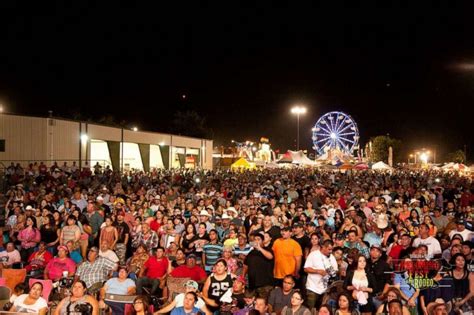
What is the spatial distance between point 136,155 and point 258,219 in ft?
98.9

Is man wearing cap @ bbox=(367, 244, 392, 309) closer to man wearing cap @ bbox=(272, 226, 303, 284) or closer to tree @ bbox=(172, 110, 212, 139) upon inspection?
man wearing cap @ bbox=(272, 226, 303, 284)

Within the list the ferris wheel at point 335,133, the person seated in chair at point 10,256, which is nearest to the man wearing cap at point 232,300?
the person seated in chair at point 10,256

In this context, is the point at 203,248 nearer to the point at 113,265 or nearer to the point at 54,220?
the point at 113,265

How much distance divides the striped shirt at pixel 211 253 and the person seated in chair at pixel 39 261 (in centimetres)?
254

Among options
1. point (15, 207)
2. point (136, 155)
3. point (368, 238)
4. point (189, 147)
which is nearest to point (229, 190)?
point (15, 207)

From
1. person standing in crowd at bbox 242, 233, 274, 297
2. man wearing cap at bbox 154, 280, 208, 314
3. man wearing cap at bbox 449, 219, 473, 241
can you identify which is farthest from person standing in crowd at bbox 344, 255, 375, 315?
man wearing cap at bbox 449, 219, 473, 241

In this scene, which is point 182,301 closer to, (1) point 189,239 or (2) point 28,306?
(2) point 28,306

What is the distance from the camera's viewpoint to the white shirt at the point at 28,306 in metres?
6.97

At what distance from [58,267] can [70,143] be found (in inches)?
783

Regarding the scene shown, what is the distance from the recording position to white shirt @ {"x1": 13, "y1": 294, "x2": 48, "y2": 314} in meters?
6.97

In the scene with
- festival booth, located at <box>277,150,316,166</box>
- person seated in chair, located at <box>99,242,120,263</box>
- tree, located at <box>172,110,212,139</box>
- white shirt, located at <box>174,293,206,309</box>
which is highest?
tree, located at <box>172,110,212,139</box>

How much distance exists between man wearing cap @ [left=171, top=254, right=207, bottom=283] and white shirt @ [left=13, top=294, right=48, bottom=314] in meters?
1.79

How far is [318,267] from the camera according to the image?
7.59 metres

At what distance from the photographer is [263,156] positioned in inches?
3477
